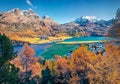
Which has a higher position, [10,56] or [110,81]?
[10,56]

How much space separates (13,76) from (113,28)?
1305 cm

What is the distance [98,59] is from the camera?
33562 mm

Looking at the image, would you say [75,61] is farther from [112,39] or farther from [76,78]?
[112,39]

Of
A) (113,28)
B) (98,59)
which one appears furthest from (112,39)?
(98,59)

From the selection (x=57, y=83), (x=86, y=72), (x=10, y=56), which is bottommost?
(x=57, y=83)

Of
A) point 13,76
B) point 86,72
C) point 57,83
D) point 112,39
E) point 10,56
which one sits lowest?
point 57,83

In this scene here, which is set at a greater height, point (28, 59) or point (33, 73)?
point (28, 59)

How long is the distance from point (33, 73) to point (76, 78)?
66.5 feet

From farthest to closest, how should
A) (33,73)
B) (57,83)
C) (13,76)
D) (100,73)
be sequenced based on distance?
(33,73), (57,83), (100,73), (13,76)

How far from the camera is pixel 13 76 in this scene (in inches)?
959

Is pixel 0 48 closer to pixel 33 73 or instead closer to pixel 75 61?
pixel 75 61

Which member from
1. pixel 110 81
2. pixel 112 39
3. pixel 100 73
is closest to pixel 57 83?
pixel 100 73

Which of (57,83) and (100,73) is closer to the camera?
(100,73)

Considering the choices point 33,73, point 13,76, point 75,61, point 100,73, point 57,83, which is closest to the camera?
point 13,76
